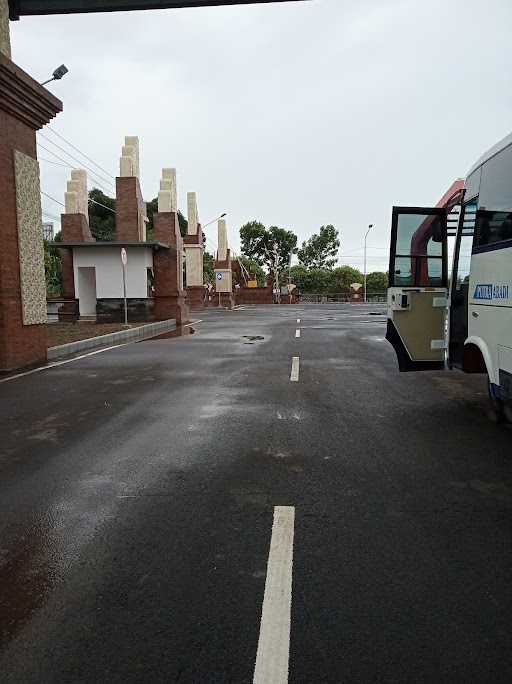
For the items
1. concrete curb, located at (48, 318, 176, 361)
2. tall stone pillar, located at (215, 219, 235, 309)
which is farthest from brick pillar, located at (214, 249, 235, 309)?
concrete curb, located at (48, 318, 176, 361)

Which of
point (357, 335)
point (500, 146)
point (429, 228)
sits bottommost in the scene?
point (357, 335)

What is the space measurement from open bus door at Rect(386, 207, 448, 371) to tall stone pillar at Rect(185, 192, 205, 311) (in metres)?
36.3

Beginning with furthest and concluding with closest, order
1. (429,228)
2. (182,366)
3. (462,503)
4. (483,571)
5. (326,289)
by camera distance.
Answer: (326,289) < (182,366) < (429,228) < (462,503) < (483,571)

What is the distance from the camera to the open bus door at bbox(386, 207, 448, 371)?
721cm

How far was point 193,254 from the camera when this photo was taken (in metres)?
42.7

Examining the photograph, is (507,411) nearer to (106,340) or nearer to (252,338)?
(252,338)

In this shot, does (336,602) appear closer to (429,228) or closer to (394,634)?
(394,634)

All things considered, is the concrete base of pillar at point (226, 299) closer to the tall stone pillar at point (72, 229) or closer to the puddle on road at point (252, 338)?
the tall stone pillar at point (72, 229)

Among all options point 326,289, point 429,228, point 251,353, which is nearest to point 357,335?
point 251,353

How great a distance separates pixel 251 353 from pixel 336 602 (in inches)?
399

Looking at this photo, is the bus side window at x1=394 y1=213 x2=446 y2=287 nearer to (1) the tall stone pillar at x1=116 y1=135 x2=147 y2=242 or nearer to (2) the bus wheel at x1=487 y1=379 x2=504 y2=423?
(2) the bus wheel at x1=487 y1=379 x2=504 y2=423

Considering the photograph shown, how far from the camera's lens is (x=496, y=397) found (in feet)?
19.1

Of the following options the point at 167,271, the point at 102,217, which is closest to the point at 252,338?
the point at 167,271

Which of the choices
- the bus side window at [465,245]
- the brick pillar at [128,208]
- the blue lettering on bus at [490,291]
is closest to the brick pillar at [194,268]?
the brick pillar at [128,208]
